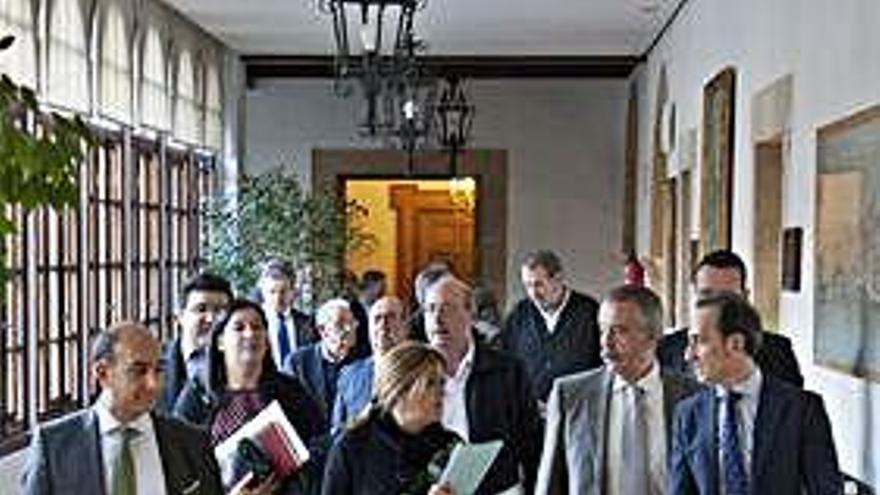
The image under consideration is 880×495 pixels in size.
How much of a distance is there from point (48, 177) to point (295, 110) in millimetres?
18438

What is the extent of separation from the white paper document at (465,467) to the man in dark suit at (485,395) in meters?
1.28

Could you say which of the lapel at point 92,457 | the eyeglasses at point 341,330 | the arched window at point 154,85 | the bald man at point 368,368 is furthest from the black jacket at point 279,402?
the arched window at point 154,85

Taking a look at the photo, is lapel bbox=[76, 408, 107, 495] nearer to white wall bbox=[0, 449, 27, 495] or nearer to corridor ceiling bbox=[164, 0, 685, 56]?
white wall bbox=[0, 449, 27, 495]

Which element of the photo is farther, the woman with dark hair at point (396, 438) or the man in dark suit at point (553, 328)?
the man in dark suit at point (553, 328)

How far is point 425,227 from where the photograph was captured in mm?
26109

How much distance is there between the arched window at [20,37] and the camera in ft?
32.3

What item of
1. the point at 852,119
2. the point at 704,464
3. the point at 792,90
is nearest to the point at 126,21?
the point at 792,90

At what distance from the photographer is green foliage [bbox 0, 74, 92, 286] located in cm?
207

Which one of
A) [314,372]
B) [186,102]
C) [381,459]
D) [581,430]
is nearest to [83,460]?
[381,459]

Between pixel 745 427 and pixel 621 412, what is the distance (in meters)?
0.49

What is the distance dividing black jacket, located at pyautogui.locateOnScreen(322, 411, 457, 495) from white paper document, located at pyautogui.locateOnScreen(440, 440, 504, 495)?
11 centimetres

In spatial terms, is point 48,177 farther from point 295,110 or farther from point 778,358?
point 295,110

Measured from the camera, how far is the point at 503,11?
1462 centimetres

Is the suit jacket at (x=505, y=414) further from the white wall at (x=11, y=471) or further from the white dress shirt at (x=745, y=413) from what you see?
the white wall at (x=11, y=471)
